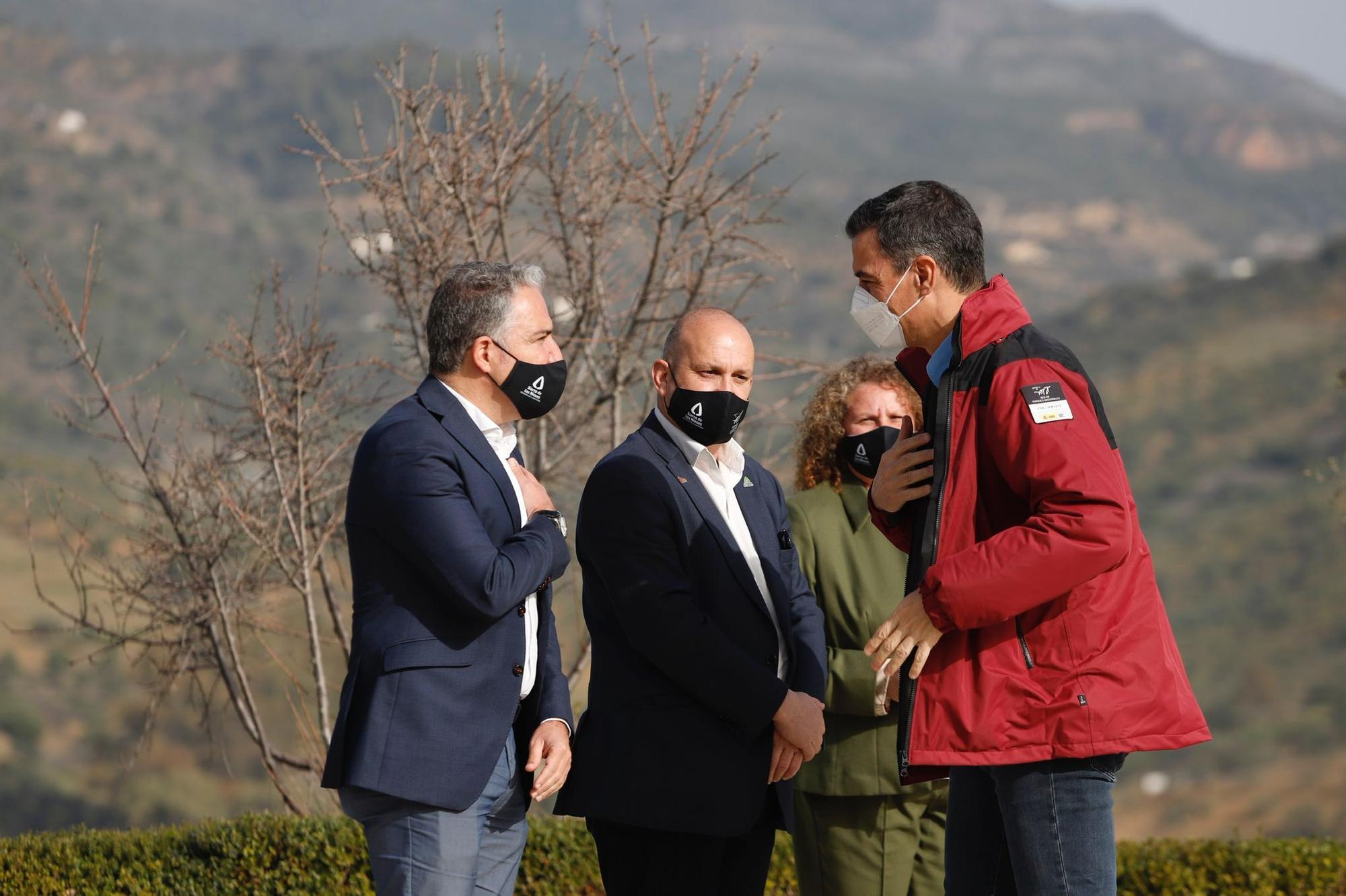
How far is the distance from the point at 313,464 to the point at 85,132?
132 metres

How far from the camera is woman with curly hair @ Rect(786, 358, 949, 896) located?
400 centimetres

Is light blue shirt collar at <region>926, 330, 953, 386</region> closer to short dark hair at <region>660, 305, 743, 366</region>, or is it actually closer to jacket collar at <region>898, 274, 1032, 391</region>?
jacket collar at <region>898, 274, 1032, 391</region>

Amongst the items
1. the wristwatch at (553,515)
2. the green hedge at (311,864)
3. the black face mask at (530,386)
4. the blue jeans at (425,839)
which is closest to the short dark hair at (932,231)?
the black face mask at (530,386)

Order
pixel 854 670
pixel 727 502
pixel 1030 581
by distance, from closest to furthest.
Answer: pixel 1030 581 → pixel 727 502 → pixel 854 670

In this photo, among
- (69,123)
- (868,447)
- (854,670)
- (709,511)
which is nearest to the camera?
(709,511)

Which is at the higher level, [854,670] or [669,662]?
[854,670]

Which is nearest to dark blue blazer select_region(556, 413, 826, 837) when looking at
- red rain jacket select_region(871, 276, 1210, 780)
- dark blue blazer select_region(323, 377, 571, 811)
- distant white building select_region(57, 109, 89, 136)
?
dark blue blazer select_region(323, 377, 571, 811)

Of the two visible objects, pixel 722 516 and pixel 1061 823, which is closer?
pixel 1061 823

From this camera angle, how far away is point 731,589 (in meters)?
3.42

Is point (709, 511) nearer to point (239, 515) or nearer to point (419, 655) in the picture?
point (419, 655)

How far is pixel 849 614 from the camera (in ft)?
13.6

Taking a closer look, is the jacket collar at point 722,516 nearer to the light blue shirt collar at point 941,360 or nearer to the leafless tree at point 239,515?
the light blue shirt collar at point 941,360

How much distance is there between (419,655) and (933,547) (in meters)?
1.09

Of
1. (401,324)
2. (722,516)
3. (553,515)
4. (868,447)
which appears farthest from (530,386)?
(401,324)
